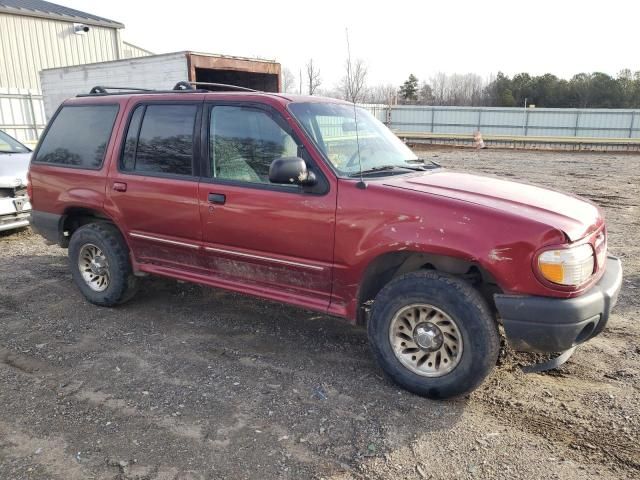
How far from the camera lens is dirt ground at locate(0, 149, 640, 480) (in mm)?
2740

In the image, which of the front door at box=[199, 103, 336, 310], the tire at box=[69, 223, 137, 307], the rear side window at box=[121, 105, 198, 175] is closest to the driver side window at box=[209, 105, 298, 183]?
the front door at box=[199, 103, 336, 310]

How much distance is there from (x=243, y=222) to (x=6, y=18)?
2293cm

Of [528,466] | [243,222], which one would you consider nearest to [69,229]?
[243,222]

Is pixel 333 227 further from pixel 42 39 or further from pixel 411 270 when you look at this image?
pixel 42 39

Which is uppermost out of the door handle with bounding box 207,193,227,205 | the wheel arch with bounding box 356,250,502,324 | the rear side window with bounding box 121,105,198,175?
the rear side window with bounding box 121,105,198,175

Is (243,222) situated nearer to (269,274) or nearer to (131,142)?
(269,274)

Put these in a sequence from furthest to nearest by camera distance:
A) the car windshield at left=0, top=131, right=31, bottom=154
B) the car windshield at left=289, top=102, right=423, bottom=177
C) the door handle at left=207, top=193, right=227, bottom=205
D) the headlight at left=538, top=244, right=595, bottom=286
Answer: the car windshield at left=0, top=131, right=31, bottom=154
the door handle at left=207, top=193, right=227, bottom=205
the car windshield at left=289, top=102, right=423, bottom=177
the headlight at left=538, top=244, right=595, bottom=286

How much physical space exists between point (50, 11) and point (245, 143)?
23.9 metres

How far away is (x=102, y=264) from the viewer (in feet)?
16.2

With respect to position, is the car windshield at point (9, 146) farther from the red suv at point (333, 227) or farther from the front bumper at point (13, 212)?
the red suv at point (333, 227)

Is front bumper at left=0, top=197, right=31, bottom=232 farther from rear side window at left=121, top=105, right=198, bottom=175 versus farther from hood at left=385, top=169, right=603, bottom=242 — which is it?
hood at left=385, top=169, right=603, bottom=242

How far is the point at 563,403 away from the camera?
3.30 m

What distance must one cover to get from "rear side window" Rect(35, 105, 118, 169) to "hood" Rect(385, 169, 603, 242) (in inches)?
112

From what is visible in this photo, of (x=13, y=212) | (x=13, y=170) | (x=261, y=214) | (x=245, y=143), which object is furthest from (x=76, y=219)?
(x=13, y=170)
